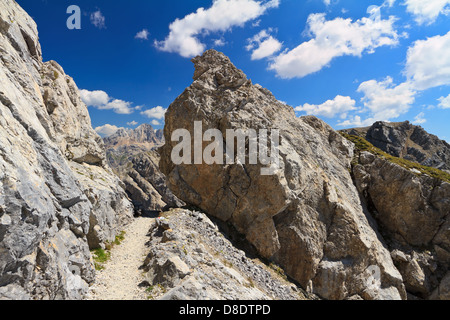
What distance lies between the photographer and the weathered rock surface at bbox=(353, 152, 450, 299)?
37.2 meters

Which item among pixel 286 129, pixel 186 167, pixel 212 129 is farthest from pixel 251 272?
pixel 286 129

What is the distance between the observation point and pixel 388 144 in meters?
143

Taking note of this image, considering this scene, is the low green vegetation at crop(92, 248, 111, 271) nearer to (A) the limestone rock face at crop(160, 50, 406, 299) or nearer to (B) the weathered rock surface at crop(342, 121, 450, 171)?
(A) the limestone rock face at crop(160, 50, 406, 299)

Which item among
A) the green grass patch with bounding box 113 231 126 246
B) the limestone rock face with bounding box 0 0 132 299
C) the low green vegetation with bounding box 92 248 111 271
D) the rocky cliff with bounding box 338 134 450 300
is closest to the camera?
the limestone rock face with bounding box 0 0 132 299

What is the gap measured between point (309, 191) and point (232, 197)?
12.3 metres

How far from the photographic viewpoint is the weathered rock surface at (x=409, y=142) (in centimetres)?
14288

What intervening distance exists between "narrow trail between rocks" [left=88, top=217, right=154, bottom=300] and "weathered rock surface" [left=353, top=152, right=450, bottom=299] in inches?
1628

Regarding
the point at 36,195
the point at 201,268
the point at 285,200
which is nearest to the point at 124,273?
the point at 201,268

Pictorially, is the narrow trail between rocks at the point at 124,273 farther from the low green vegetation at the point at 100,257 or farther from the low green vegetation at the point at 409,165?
the low green vegetation at the point at 409,165

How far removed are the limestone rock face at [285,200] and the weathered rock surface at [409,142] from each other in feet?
408

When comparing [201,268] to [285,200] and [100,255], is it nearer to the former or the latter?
[100,255]

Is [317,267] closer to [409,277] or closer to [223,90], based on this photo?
[409,277]

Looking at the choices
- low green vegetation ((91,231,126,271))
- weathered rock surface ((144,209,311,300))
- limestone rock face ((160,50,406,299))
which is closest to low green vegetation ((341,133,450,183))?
limestone rock face ((160,50,406,299))

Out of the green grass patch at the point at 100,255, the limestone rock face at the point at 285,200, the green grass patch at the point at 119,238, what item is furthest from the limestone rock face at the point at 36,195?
the limestone rock face at the point at 285,200
